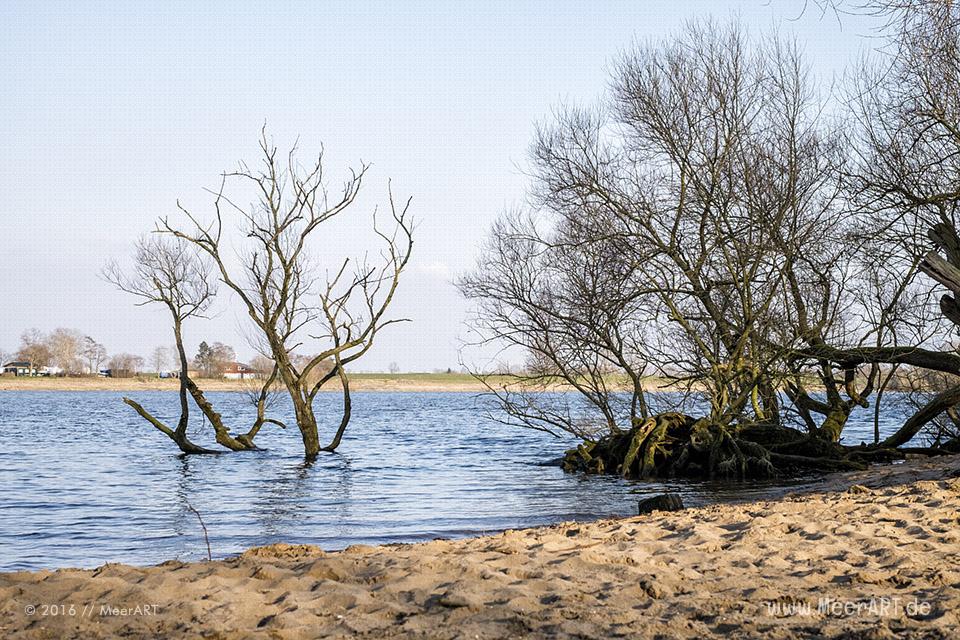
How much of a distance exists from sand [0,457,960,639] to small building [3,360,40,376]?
123 metres

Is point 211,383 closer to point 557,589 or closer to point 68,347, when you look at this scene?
point 68,347

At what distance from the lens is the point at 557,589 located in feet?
20.0

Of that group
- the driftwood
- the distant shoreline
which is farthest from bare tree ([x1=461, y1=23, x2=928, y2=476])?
the distant shoreline

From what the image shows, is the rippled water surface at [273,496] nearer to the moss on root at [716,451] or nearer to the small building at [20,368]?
the moss on root at [716,451]

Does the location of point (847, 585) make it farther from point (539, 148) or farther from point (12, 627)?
point (539, 148)

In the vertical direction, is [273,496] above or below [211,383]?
below

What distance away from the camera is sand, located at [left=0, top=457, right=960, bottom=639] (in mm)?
5219

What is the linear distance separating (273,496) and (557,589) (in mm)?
11615

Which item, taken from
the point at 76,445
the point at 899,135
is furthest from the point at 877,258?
the point at 76,445

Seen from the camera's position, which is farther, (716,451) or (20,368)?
(20,368)

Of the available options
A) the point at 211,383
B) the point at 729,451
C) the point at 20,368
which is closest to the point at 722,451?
the point at 729,451

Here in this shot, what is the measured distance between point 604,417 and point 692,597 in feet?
47.7

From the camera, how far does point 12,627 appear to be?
217 inches

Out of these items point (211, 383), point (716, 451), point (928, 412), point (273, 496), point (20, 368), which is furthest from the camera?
point (20, 368)
